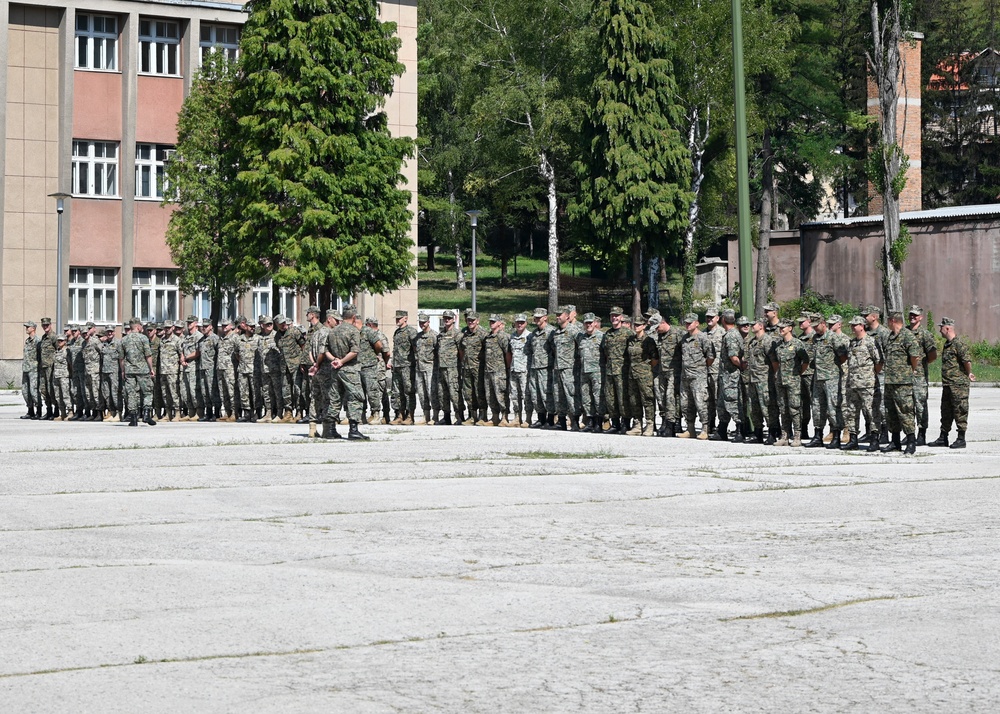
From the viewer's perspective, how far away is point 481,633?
23.5ft

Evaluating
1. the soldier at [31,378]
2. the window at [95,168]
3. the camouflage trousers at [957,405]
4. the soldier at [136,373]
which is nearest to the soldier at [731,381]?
the camouflage trousers at [957,405]

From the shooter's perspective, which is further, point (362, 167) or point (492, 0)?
point (492, 0)

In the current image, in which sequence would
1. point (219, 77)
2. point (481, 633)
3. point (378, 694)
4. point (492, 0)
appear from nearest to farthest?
point (378, 694) < point (481, 633) < point (219, 77) < point (492, 0)

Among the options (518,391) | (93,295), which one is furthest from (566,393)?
(93,295)

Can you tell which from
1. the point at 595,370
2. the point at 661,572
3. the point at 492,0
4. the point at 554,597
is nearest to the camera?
the point at 554,597

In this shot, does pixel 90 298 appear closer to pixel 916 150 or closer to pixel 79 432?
pixel 79 432

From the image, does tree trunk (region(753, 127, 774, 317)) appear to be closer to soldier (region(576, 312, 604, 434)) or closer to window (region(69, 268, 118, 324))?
window (region(69, 268, 118, 324))

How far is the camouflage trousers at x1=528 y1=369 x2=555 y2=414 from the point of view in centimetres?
2314

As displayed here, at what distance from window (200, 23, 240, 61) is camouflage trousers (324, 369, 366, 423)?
30793 millimetres

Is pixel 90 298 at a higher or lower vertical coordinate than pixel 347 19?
lower

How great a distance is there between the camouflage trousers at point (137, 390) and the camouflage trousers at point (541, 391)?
6.73 metres

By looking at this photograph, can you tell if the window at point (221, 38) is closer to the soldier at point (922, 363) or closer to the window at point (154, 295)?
the window at point (154, 295)

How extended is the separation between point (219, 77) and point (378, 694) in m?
36.6

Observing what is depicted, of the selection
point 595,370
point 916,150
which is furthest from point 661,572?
point 916,150
